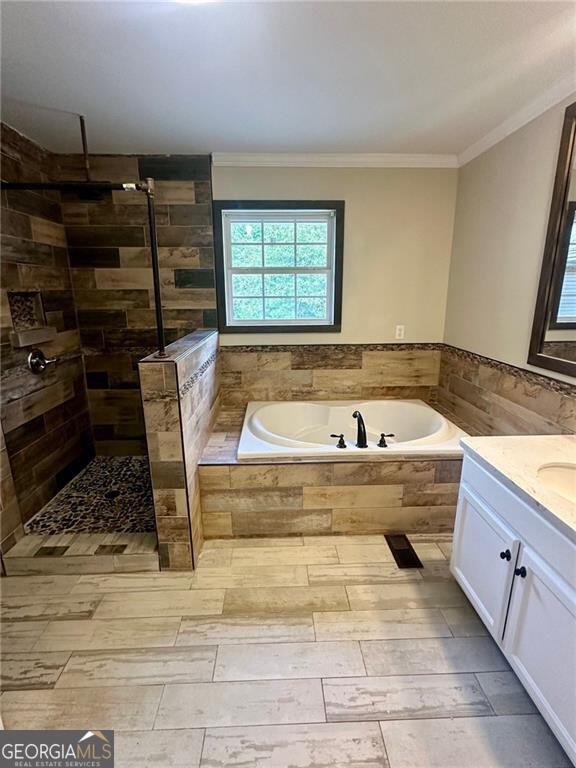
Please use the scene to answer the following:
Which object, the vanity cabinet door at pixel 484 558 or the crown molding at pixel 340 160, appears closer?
the vanity cabinet door at pixel 484 558

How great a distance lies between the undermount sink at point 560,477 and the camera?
1.42 m

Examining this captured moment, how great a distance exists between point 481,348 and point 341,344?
1056 mm

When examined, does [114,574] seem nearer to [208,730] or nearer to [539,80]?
[208,730]

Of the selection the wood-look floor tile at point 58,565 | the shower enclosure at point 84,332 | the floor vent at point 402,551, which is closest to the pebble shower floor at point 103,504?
the shower enclosure at point 84,332

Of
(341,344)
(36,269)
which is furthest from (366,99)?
(36,269)

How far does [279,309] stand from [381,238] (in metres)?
1.00

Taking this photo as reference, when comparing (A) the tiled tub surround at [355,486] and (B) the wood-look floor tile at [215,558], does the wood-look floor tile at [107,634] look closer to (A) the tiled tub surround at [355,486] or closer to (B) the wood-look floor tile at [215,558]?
(B) the wood-look floor tile at [215,558]

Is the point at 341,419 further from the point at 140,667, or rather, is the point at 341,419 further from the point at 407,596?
the point at 140,667

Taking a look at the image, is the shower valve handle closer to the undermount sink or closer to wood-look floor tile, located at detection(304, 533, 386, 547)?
wood-look floor tile, located at detection(304, 533, 386, 547)

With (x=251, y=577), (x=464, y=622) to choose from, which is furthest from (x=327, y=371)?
(x=464, y=622)

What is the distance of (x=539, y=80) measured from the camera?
1739mm

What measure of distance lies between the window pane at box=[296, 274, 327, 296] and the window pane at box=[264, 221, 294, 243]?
0.32 m

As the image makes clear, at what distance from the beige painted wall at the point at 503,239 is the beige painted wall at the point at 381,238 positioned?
0.53ft

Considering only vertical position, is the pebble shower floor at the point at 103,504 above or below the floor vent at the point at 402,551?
above
